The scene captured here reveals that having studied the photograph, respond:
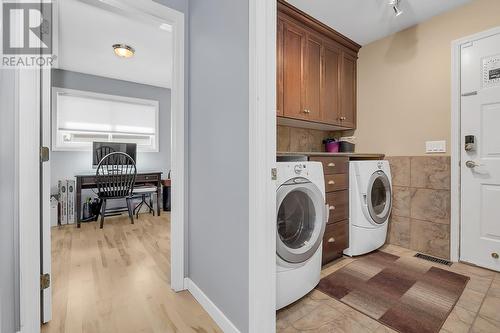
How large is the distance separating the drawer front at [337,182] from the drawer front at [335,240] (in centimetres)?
32

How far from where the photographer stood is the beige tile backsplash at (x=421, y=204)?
2.18 meters

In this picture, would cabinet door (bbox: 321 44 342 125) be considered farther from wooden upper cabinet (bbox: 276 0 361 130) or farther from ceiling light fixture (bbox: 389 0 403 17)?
ceiling light fixture (bbox: 389 0 403 17)

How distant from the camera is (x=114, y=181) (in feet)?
10.8

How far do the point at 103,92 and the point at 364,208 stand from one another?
169 inches

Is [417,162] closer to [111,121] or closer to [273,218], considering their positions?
[273,218]

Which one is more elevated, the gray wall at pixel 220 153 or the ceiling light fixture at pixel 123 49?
the ceiling light fixture at pixel 123 49

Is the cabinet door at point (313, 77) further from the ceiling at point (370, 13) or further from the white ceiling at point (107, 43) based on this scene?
the white ceiling at point (107, 43)

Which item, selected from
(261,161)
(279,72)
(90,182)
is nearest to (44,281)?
(261,161)

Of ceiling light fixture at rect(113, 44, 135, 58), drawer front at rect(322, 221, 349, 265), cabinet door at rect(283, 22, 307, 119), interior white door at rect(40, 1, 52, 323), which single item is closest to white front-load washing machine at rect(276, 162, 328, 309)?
drawer front at rect(322, 221, 349, 265)

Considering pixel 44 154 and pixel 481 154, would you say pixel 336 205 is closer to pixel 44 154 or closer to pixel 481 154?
pixel 481 154

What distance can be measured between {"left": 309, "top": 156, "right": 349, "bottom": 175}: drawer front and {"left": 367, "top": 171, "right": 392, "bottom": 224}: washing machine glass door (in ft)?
1.00

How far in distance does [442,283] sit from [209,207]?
6.10 ft

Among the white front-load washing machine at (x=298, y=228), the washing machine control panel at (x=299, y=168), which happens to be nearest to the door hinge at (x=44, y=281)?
the white front-load washing machine at (x=298, y=228)

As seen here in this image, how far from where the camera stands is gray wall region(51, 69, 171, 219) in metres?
3.51
